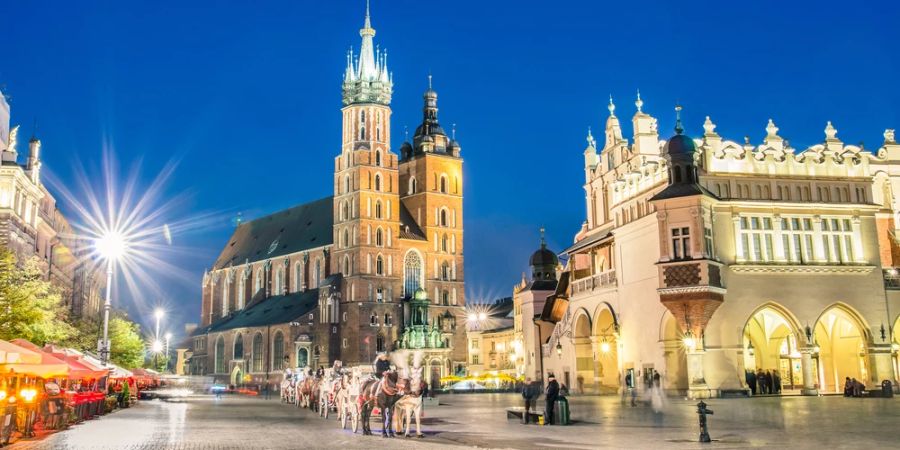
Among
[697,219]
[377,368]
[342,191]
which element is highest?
[342,191]

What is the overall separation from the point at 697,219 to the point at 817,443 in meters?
22.3

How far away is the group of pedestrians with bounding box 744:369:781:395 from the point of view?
4209cm

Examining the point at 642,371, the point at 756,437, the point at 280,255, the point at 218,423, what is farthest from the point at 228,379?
the point at 756,437

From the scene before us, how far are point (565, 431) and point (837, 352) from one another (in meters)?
27.3

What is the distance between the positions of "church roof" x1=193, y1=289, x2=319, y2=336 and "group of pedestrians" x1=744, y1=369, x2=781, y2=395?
63.9 metres

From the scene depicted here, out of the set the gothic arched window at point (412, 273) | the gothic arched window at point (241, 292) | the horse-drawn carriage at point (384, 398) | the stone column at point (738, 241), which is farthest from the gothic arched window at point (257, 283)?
the horse-drawn carriage at point (384, 398)

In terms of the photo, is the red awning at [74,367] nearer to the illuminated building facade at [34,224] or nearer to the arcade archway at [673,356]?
the illuminated building facade at [34,224]

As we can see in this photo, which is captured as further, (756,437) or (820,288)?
(820,288)

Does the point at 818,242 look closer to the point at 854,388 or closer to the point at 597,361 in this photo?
the point at 854,388

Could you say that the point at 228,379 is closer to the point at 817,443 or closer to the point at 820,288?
the point at 820,288

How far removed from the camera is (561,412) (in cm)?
2486

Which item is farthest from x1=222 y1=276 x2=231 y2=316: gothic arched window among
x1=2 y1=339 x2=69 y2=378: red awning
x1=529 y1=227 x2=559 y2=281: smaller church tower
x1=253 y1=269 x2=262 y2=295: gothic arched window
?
x1=2 y1=339 x2=69 y2=378: red awning

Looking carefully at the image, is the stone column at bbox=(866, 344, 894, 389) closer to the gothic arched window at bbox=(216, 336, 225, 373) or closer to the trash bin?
the trash bin

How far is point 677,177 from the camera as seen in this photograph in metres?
40.4
